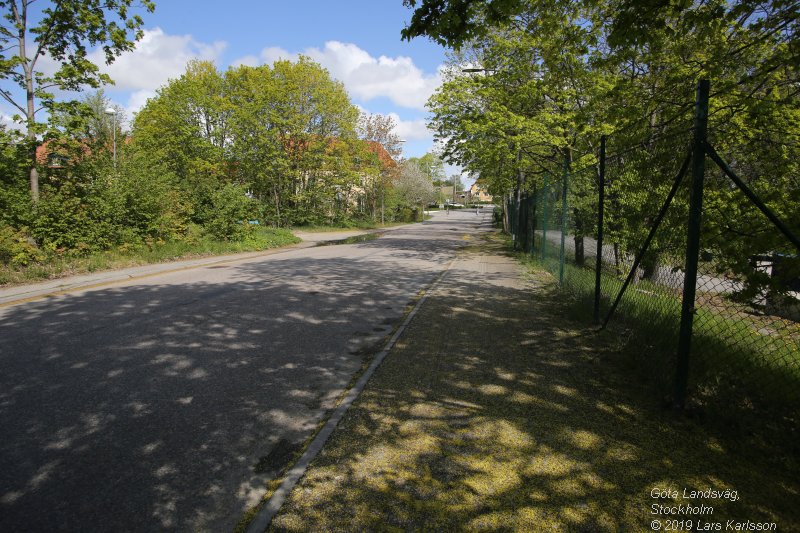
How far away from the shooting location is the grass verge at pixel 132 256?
1063 centimetres

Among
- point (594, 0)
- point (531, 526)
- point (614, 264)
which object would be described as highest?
point (594, 0)

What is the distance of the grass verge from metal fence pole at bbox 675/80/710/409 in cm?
1265

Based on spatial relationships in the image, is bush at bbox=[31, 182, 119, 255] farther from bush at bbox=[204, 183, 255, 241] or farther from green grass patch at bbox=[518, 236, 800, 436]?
green grass patch at bbox=[518, 236, 800, 436]

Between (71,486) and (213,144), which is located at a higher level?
(213,144)

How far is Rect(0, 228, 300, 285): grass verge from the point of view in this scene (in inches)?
419

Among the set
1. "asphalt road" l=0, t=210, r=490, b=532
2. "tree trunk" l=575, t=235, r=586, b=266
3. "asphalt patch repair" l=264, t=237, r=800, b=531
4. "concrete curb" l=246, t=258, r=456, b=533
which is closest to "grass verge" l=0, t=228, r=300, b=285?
"asphalt road" l=0, t=210, r=490, b=532

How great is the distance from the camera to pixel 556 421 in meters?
3.54

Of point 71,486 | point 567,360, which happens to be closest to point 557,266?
point 567,360

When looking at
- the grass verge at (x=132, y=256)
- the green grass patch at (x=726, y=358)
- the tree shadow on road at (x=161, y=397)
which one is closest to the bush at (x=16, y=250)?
the grass verge at (x=132, y=256)

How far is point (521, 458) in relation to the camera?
3029 millimetres

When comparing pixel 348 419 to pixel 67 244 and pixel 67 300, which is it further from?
pixel 67 244

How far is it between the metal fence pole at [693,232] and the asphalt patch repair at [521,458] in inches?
14.0

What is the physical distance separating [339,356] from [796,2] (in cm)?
596

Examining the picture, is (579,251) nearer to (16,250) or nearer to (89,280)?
(89,280)
